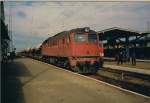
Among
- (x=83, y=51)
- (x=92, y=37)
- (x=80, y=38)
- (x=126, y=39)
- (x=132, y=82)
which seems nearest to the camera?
(x=132, y=82)

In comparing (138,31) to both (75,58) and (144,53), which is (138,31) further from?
(75,58)

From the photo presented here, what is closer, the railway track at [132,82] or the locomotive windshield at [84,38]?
the railway track at [132,82]

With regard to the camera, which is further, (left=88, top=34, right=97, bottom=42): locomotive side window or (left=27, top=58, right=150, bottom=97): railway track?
(left=88, top=34, right=97, bottom=42): locomotive side window

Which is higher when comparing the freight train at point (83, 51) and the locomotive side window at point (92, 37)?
the locomotive side window at point (92, 37)

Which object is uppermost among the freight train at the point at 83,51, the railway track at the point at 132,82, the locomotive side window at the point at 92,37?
the locomotive side window at the point at 92,37

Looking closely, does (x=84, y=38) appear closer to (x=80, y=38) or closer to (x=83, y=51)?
(x=80, y=38)

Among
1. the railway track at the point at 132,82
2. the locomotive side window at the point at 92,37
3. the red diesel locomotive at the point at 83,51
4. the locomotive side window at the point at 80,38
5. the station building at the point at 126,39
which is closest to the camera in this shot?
the railway track at the point at 132,82

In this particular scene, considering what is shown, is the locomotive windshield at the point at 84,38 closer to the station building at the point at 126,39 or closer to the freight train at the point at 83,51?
the freight train at the point at 83,51

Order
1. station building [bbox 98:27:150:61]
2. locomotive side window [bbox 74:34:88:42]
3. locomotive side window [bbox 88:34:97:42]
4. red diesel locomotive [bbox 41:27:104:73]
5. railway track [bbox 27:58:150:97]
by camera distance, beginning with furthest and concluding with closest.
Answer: station building [bbox 98:27:150:61]
locomotive side window [bbox 88:34:97:42]
locomotive side window [bbox 74:34:88:42]
red diesel locomotive [bbox 41:27:104:73]
railway track [bbox 27:58:150:97]

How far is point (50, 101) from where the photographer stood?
934 cm

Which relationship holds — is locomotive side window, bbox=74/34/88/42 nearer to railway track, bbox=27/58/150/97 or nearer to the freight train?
the freight train

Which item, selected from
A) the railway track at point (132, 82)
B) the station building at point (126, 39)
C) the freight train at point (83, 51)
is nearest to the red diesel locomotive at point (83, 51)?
the freight train at point (83, 51)

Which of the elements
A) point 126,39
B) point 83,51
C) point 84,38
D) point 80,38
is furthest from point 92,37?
point 126,39

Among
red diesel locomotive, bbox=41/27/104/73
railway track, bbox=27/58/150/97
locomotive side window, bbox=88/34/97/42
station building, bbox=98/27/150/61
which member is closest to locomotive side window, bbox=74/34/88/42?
red diesel locomotive, bbox=41/27/104/73
